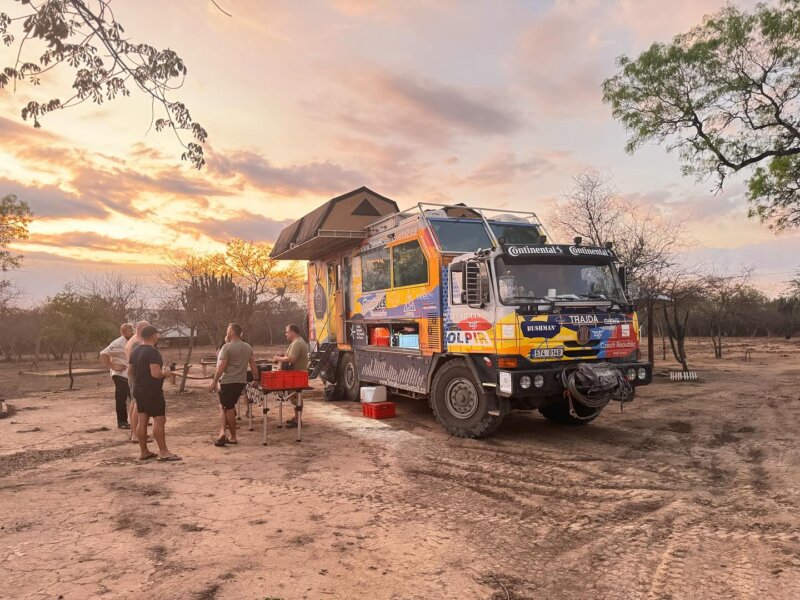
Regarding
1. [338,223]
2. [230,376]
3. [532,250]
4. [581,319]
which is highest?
[338,223]

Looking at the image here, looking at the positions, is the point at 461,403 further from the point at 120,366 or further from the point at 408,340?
the point at 120,366

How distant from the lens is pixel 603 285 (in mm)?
8258

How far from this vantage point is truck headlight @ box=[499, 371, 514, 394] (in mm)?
7230

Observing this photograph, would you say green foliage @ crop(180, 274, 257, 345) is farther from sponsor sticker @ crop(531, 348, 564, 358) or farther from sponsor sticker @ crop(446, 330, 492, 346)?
sponsor sticker @ crop(531, 348, 564, 358)

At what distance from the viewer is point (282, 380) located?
8102 millimetres

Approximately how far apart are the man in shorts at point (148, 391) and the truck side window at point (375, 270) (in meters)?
4.45

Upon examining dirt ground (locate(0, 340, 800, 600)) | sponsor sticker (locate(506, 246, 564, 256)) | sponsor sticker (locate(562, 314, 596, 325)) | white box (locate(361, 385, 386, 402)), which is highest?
sponsor sticker (locate(506, 246, 564, 256))

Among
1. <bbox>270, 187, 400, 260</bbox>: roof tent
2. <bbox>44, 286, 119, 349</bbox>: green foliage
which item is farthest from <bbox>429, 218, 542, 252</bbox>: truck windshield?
<bbox>44, 286, 119, 349</bbox>: green foliage

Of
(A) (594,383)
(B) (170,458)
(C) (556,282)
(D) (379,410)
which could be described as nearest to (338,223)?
(D) (379,410)

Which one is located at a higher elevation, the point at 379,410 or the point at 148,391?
the point at 148,391

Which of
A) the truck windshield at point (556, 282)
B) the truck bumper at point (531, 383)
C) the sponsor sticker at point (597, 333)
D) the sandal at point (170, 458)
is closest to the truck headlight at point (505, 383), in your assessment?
the truck bumper at point (531, 383)

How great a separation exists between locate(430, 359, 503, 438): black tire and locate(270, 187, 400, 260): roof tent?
3983mm

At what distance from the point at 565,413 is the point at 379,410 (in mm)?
3332

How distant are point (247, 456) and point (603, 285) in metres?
5.68
